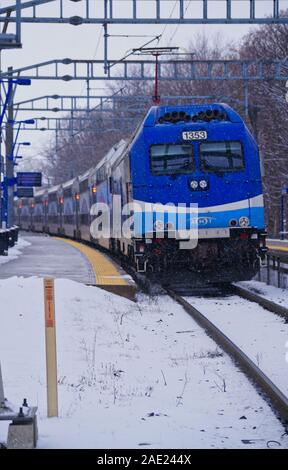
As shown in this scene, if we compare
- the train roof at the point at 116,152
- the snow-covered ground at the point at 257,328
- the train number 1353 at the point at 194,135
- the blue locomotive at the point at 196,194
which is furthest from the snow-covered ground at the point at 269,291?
the train roof at the point at 116,152

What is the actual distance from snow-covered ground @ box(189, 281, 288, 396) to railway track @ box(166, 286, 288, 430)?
171 millimetres

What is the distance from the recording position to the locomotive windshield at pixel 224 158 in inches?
712

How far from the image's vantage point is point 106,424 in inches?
279

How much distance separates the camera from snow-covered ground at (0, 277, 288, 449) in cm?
674

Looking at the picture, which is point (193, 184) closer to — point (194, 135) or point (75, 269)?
point (194, 135)

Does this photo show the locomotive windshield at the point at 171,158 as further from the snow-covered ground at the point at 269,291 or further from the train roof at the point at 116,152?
the train roof at the point at 116,152

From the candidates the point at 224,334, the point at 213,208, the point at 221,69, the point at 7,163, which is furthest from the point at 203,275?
the point at 221,69

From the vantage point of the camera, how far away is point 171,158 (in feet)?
59.4

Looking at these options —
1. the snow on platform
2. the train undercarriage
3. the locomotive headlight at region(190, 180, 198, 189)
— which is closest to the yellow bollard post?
the train undercarriage

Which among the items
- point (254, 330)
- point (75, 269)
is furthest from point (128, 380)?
point (75, 269)

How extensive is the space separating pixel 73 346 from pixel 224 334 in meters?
2.13

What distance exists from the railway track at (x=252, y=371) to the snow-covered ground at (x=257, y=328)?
0.56 feet

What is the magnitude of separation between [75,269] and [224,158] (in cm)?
576
